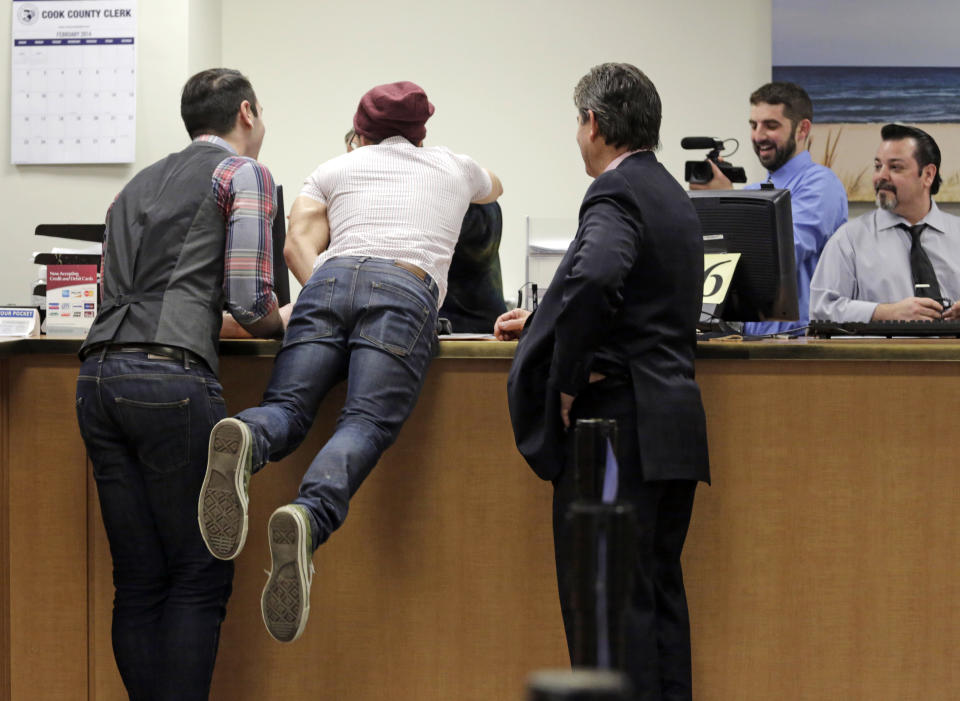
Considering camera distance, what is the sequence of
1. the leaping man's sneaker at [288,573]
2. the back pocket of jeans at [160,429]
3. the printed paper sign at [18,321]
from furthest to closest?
the printed paper sign at [18,321] → the back pocket of jeans at [160,429] → the leaping man's sneaker at [288,573]

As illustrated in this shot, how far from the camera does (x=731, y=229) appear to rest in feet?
8.20

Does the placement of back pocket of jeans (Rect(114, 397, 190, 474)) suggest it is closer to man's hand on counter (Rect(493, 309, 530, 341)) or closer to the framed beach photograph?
man's hand on counter (Rect(493, 309, 530, 341))

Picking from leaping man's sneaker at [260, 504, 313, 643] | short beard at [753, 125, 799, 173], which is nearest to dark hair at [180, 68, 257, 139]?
leaping man's sneaker at [260, 504, 313, 643]

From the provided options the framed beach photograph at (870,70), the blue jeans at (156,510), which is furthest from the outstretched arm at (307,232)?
the framed beach photograph at (870,70)

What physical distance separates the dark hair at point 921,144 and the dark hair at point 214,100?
2.29 meters

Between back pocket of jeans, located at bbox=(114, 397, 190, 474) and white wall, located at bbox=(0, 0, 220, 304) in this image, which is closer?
back pocket of jeans, located at bbox=(114, 397, 190, 474)

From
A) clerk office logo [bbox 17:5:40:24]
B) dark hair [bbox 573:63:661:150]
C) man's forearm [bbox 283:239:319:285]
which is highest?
clerk office logo [bbox 17:5:40:24]

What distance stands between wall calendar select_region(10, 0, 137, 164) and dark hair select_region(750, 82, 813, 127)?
231cm

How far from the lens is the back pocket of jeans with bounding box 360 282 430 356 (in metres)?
1.99

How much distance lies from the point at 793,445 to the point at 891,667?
1.62 ft

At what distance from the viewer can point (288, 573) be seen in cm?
169

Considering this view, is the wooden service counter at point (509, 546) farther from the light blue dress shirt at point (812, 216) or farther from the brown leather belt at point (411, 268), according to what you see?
the light blue dress shirt at point (812, 216)

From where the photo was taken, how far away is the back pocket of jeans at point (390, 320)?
199cm

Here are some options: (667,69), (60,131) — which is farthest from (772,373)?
(60,131)
